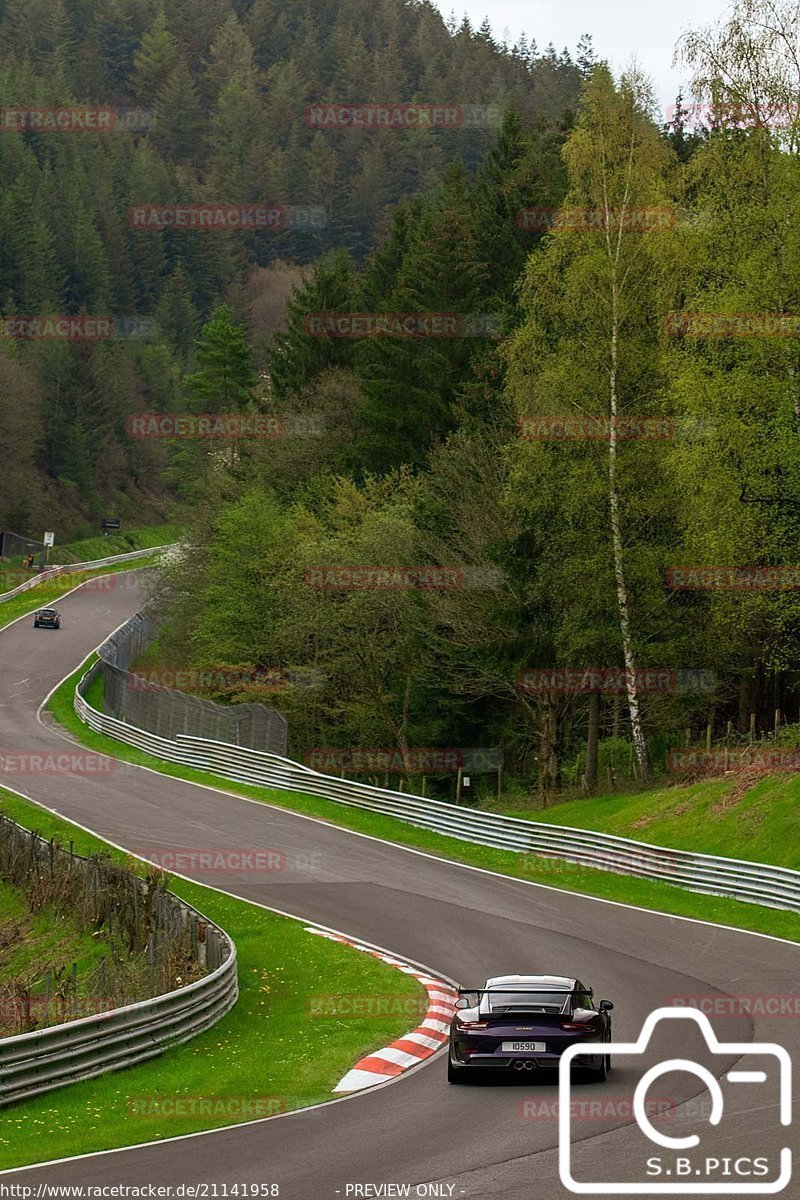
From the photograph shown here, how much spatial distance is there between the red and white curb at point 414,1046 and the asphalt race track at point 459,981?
382 millimetres

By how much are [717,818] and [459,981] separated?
12921 millimetres

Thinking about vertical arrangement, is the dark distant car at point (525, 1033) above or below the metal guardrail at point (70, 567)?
below

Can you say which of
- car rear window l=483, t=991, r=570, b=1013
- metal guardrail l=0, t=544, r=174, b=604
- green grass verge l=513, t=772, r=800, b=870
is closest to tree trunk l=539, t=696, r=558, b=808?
green grass verge l=513, t=772, r=800, b=870

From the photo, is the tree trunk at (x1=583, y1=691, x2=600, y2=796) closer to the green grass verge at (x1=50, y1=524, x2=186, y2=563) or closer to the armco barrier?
the armco barrier

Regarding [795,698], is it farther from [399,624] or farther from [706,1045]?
[706,1045]

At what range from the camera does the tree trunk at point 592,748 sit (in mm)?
42031

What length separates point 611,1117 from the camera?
13.9 metres

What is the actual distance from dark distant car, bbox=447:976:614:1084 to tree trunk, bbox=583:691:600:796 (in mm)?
25773

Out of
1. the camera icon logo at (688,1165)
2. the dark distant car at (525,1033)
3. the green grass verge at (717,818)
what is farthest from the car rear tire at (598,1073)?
the green grass verge at (717,818)

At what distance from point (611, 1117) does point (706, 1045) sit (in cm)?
417

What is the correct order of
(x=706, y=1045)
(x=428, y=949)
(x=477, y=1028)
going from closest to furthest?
1. (x=477, y=1028)
2. (x=706, y=1045)
3. (x=428, y=949)

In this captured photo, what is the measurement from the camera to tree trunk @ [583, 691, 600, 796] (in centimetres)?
4203

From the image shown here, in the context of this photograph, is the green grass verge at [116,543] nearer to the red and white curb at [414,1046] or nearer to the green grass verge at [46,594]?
the green grass verge at [46,594]

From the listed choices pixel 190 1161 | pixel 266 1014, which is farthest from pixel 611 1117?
pixel 266 1014
